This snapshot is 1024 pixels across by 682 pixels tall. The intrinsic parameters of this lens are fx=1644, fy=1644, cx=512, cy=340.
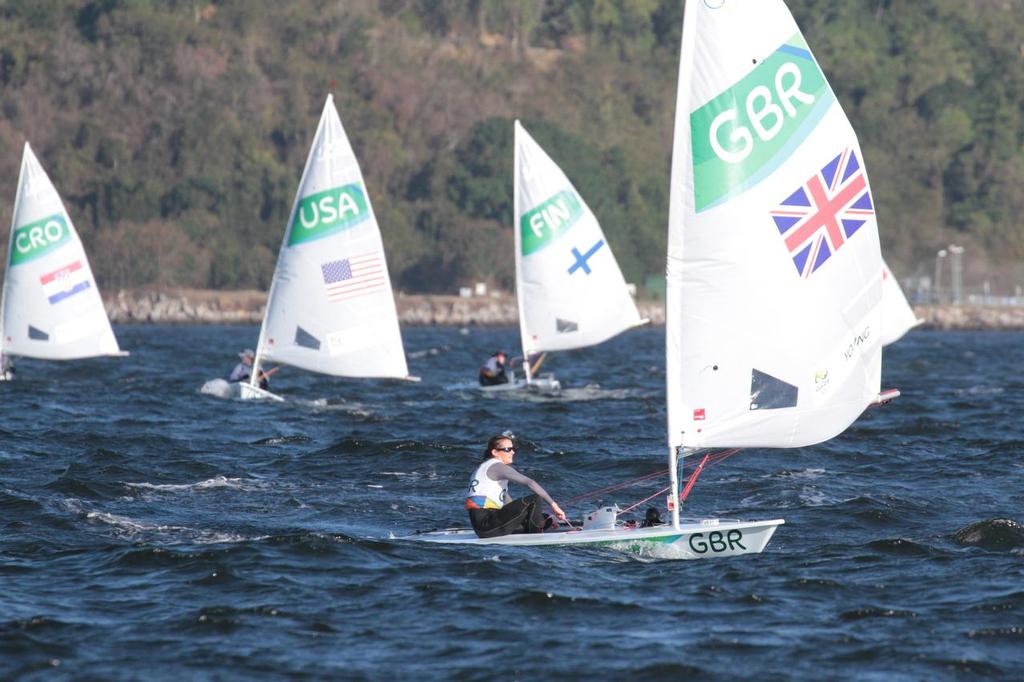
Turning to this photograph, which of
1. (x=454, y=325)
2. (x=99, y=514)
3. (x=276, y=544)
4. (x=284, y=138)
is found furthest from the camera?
Result: (x=284, y=138)

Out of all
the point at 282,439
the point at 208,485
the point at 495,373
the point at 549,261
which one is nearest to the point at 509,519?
the point at 208,485

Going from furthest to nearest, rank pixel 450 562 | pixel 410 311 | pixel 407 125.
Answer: pixel 407 125 → pixel 410 311 → pixel 450 562

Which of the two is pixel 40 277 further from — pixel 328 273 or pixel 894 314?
pixel 894 314

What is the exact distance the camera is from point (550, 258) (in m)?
41.0

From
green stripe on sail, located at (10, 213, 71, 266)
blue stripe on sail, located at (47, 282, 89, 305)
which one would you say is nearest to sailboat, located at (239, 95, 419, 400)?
blue stripe on sail, located at (47, 282, 89, 305)

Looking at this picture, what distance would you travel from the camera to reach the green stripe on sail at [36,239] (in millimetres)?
41969

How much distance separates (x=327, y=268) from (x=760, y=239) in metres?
19.4

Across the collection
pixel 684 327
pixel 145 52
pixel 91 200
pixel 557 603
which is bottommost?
pixel 557 603

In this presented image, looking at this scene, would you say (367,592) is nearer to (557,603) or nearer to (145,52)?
(557,603)

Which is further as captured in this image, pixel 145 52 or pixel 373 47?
pixel 373 47

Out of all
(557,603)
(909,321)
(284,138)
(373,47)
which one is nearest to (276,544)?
(557,603)

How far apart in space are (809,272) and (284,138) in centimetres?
12802

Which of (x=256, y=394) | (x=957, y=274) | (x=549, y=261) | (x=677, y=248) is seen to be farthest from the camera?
(x=957, y=274)

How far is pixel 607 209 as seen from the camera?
136375mm
